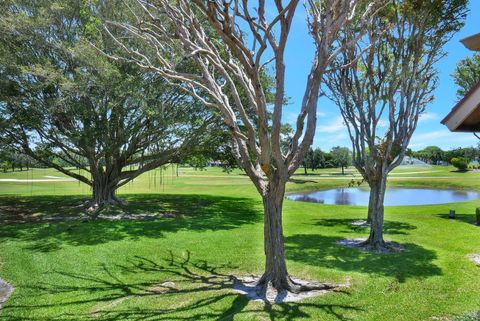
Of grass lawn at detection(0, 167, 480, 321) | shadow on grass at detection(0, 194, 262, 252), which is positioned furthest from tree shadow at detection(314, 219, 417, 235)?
shadow on grass at detection(0, 194, 262, 252)

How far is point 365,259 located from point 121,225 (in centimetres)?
942

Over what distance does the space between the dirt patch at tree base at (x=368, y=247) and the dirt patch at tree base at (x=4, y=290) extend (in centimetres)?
882

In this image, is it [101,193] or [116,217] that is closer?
[116,217]

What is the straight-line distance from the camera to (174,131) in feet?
61.6

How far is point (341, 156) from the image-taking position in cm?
8850

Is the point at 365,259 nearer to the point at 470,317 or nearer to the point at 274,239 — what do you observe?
the point at 274,239

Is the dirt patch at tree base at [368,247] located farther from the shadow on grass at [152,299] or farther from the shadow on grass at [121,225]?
the shadow on grass at [121,225]

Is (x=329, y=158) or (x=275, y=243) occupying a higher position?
(x=329, y=158)

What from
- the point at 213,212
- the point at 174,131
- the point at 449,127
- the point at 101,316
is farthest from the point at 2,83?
the point at 449,127

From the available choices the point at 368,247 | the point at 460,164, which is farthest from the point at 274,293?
the point at 460,164

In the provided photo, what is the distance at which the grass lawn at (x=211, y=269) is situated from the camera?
6504 millimetres

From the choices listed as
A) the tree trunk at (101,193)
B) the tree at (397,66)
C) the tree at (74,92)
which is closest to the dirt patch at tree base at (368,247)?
the tree at (397,66)

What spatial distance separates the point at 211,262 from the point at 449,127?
22.4 feet

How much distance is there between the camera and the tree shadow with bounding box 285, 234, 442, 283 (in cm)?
877
